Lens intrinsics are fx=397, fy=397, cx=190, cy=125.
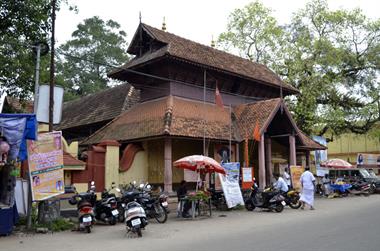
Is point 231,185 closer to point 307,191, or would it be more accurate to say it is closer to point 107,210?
point 307,191

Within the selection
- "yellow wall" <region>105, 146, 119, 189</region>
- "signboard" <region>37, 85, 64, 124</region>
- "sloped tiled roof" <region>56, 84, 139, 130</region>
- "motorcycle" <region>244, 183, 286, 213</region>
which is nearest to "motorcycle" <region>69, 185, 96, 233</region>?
"signboard" <region>37, 85, 64, 124</region>

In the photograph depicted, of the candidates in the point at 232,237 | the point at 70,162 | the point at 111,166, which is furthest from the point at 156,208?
the point at 70,162

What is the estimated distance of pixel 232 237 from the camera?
28.9ft

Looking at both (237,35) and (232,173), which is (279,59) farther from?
(232,173)

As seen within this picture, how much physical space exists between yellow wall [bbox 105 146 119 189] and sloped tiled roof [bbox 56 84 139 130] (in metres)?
6.13

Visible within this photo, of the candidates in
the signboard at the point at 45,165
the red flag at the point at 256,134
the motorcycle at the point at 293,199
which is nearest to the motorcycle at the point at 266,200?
the motorcycle at the point at 293,199

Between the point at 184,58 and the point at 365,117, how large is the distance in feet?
54.0

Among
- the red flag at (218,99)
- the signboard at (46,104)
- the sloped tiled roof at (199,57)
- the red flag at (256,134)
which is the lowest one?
the red flag at (256,134)

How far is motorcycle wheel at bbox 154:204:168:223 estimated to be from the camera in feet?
39.0

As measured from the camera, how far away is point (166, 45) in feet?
59.9

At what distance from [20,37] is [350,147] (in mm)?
40506

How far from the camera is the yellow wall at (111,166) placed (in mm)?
14906

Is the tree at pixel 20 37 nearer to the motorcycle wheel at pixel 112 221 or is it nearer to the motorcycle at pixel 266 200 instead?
the motorcycle wheel at pixel 112 221

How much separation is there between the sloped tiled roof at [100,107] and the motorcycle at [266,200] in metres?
9.01
